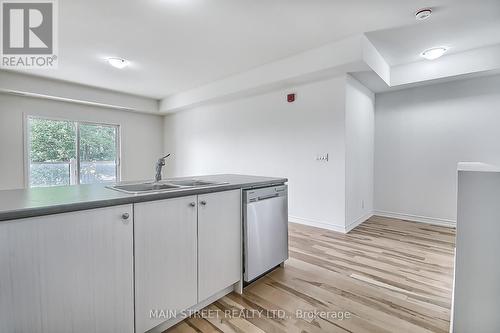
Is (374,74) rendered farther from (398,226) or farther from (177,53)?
(177,53)

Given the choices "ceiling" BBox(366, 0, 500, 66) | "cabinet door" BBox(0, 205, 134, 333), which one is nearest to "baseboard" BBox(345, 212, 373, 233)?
"ceiling" BBox(366, 0, 500, 66)

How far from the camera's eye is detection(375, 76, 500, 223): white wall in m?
3.47

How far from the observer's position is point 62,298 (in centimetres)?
106

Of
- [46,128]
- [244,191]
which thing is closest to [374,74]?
[244,191]

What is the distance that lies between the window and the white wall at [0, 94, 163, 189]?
156mm

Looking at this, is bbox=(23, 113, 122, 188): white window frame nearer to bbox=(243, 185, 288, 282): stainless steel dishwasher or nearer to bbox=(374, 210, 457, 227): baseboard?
bbox=(243, 185, 288, 282): stainless steel dishwasher

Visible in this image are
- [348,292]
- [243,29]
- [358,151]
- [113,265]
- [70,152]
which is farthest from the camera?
[70,152]

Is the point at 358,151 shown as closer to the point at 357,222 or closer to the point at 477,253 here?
the point at 357,222

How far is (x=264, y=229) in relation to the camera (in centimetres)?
206

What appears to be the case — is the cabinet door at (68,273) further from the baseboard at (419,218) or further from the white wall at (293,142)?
the baseboard at (419,218)

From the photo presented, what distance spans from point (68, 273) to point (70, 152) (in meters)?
5.16

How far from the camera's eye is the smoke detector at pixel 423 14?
2.34 metres

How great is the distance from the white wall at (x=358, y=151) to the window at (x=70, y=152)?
540 centimetres

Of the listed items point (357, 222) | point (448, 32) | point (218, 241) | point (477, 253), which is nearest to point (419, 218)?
point (357, 222)
